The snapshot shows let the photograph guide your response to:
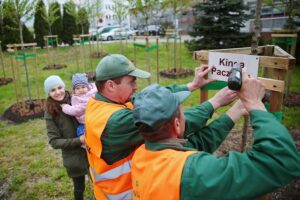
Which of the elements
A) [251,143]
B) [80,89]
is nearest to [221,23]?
[251,143]

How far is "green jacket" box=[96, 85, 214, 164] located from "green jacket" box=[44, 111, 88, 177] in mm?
1256

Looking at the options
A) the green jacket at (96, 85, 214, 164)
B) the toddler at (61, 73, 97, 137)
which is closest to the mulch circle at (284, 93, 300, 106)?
the toddler at (61, 73, 97, 137)

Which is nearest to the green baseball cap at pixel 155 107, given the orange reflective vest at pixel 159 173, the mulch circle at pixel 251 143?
the orange reflective vest at pixel 159 173

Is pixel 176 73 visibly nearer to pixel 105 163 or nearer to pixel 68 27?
pixel 105 163

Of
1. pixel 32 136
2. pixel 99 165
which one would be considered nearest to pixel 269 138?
pixel 99 165

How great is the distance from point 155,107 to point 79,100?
185 cm

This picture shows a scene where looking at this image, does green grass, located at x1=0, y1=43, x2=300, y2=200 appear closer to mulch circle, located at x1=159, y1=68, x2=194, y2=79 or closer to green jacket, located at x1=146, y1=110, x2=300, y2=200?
mulch circle, located at x1=159, y1=68, x2=194, y2=79

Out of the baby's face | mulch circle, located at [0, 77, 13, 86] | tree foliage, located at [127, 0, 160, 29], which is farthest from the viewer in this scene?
tree foliage, located at [127, 0, 160, 29]

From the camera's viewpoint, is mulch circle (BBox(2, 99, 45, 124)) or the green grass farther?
mulch circle (BBox(2, 99, 45, 124))

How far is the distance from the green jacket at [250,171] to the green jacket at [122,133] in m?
0.54

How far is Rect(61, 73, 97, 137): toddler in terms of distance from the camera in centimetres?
286

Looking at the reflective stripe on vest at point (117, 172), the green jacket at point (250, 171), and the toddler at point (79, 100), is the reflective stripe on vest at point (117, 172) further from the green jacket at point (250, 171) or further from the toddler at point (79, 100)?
the toddler at point (79, 100)

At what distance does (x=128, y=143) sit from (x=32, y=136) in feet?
16.1

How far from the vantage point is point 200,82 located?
7.46 feet
